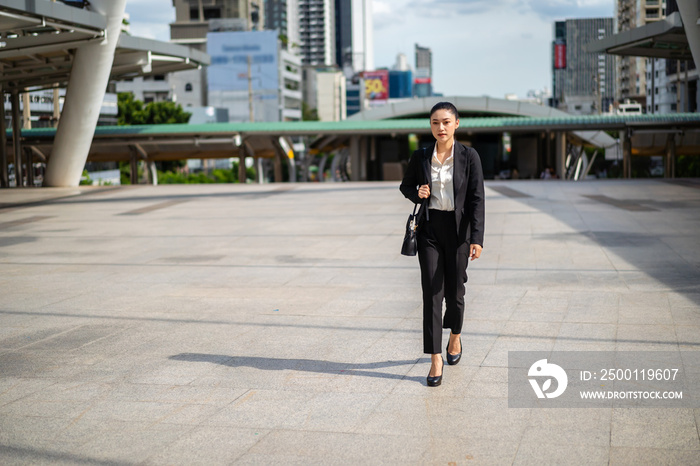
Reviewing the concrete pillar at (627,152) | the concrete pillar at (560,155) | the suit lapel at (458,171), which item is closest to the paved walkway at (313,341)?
the suit lapel at (458,171)

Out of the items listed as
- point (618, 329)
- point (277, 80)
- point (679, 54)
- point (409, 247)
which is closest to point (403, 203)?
point (618, 329)

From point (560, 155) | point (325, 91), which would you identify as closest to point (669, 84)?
point (560, 155)

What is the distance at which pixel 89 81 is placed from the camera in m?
27.6

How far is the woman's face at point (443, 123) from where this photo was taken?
519cm

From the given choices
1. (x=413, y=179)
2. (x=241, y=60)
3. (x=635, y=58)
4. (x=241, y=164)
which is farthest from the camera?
(x=635, y=58)

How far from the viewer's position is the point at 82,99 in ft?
91.6

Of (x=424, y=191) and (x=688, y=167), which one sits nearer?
(x=424, y=191)

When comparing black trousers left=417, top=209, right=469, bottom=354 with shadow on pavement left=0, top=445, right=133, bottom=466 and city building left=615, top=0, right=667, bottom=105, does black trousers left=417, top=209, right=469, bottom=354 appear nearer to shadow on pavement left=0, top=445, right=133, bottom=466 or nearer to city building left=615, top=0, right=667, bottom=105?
shadow on pavement left=0, top=445, right=133, bottom=466

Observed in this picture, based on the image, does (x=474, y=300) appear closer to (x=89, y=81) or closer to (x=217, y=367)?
(x=217, y=367)

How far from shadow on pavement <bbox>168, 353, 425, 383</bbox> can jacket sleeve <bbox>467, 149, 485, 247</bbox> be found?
1.03 meters

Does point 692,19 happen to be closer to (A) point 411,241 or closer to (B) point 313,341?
(B) point 313,341

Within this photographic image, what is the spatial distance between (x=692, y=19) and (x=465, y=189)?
23.5m

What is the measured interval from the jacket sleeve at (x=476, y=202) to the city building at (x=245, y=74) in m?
108

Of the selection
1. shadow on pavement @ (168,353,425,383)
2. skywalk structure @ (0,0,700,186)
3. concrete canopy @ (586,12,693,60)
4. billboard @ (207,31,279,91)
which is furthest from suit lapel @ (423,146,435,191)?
billboard @ (207,31,279,91)
